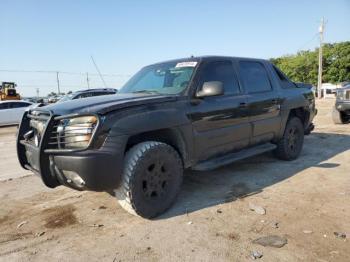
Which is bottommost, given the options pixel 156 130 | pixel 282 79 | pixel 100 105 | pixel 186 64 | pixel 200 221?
pixel 200 221

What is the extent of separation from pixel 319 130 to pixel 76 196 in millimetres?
7729

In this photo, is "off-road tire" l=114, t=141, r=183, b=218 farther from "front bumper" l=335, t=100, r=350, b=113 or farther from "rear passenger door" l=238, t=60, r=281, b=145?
"front bumper" l=335, t=100, r=350, b=113

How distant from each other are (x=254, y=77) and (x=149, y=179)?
268 centimetres

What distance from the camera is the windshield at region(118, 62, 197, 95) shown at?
464cm

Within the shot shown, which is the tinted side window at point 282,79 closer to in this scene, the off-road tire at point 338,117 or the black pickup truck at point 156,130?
the black pickup truck at point 156,130

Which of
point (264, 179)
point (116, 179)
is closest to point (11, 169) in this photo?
point (116, 179)

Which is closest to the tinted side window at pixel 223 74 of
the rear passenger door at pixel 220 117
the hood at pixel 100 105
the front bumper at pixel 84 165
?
the rear passenger door at pixel 220 117

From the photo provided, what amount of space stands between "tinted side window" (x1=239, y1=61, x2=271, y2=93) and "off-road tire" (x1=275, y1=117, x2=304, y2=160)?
0.93m

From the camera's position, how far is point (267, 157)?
672 cm

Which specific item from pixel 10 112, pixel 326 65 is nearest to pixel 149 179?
pixel 10 112

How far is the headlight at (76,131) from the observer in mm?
3518

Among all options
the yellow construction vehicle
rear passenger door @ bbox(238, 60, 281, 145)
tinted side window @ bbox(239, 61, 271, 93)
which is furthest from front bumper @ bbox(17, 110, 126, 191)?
the yellow construction vehicle

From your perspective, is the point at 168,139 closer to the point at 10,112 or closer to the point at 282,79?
the point at 282,79

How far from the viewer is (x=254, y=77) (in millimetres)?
5668
